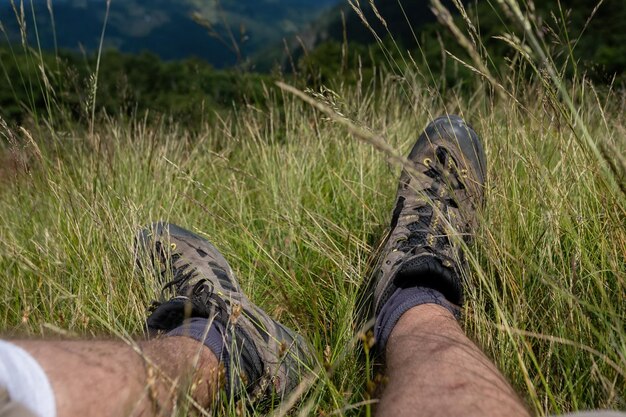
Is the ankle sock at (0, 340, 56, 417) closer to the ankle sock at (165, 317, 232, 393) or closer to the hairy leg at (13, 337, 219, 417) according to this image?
the hairy leg at (13, 337, 219, 417)

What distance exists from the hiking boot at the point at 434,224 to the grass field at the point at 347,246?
57mm

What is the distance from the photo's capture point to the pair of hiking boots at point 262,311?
3.88ft

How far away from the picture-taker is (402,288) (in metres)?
1.36

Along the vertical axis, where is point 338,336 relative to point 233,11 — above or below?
above

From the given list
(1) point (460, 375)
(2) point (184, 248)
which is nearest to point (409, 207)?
(2) point (184, 248)

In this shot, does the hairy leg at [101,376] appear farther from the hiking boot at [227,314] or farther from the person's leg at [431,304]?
the person's leg at [431,304]

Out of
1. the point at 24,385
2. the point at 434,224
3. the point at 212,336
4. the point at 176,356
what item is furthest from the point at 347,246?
the point at 24,385

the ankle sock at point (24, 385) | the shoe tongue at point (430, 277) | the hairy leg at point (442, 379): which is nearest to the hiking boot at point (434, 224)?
the shoe tongue at point (430, 277)

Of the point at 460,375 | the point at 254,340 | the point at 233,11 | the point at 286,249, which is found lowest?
the point at 233,11

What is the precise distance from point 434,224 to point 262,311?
1.62 feet

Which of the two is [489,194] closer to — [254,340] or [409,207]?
[409,207]

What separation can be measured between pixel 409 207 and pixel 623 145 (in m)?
0.78

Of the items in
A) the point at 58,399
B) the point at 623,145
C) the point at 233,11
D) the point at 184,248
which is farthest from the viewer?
the point at 233,11

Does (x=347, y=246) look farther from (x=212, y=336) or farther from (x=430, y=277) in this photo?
(x=212, y=336)
